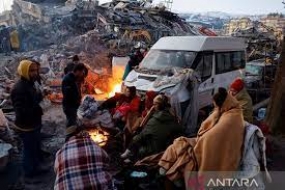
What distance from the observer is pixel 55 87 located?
14055 millimetres

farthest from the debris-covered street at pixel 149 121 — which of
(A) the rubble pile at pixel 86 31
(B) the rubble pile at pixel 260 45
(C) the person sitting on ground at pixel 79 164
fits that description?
(B) the rubble pile at pixel 260 45

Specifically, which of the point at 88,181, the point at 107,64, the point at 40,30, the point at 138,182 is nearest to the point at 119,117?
the point at 138,182

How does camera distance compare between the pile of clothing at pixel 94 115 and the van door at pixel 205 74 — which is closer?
the pile of clothing at pixel 94 115

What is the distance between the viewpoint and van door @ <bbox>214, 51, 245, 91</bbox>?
10992 millimetres

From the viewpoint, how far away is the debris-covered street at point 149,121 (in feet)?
15.6

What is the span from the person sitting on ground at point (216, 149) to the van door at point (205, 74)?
4.92 metres

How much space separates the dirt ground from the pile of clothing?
86cm

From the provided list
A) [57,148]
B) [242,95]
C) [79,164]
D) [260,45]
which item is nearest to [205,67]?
[242,95]

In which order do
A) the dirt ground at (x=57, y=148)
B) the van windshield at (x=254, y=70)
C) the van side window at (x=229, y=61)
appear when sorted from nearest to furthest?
the dirt ground at (x=57, y=148)
the van side window at (x=229, y=61)
the van windshield at (x=254, y=70)

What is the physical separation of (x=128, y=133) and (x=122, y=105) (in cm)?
83

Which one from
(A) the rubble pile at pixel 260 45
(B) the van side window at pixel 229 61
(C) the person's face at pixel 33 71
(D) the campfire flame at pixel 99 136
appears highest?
(C) the person's face at pixel 33 71

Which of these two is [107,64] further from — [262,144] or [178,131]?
[262,144]

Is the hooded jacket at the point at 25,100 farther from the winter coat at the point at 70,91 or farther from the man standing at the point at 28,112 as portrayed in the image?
the winter coat at the point at 70,91

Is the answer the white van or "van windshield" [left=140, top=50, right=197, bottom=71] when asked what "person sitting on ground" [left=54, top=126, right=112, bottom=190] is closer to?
the white van
